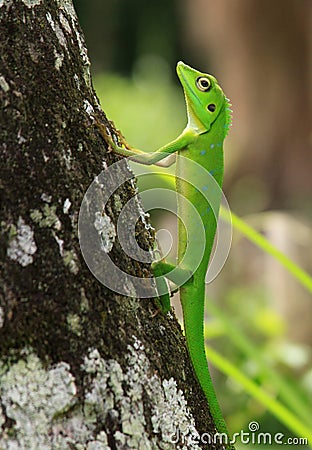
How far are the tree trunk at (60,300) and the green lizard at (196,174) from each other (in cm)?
12

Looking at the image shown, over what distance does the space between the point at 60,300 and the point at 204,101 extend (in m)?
0.83

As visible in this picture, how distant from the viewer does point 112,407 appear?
1.11m

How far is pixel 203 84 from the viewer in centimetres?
179

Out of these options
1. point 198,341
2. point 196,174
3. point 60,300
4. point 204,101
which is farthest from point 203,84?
point 60,300

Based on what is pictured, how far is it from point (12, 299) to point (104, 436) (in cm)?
24

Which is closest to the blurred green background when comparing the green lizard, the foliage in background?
the foliage in background

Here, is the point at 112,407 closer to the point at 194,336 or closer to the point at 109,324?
the point at 109,324

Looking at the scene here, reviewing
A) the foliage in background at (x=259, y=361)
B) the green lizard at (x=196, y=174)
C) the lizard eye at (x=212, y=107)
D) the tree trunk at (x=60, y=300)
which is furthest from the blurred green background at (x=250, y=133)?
the tree trunk at (x=60, y=300)

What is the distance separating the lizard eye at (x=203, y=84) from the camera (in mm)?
1780

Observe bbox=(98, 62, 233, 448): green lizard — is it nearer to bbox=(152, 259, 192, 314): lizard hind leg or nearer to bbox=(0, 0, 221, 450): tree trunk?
bbox=(152, 259, 192, 314): lizard hind leg

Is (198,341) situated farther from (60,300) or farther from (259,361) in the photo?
(259,361)

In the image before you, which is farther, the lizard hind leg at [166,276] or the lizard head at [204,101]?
the lizard head at [204,101]

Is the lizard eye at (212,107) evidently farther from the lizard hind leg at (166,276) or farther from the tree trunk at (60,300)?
the tree trunk at (60,300)

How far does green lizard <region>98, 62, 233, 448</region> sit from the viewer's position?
1.40 metres
